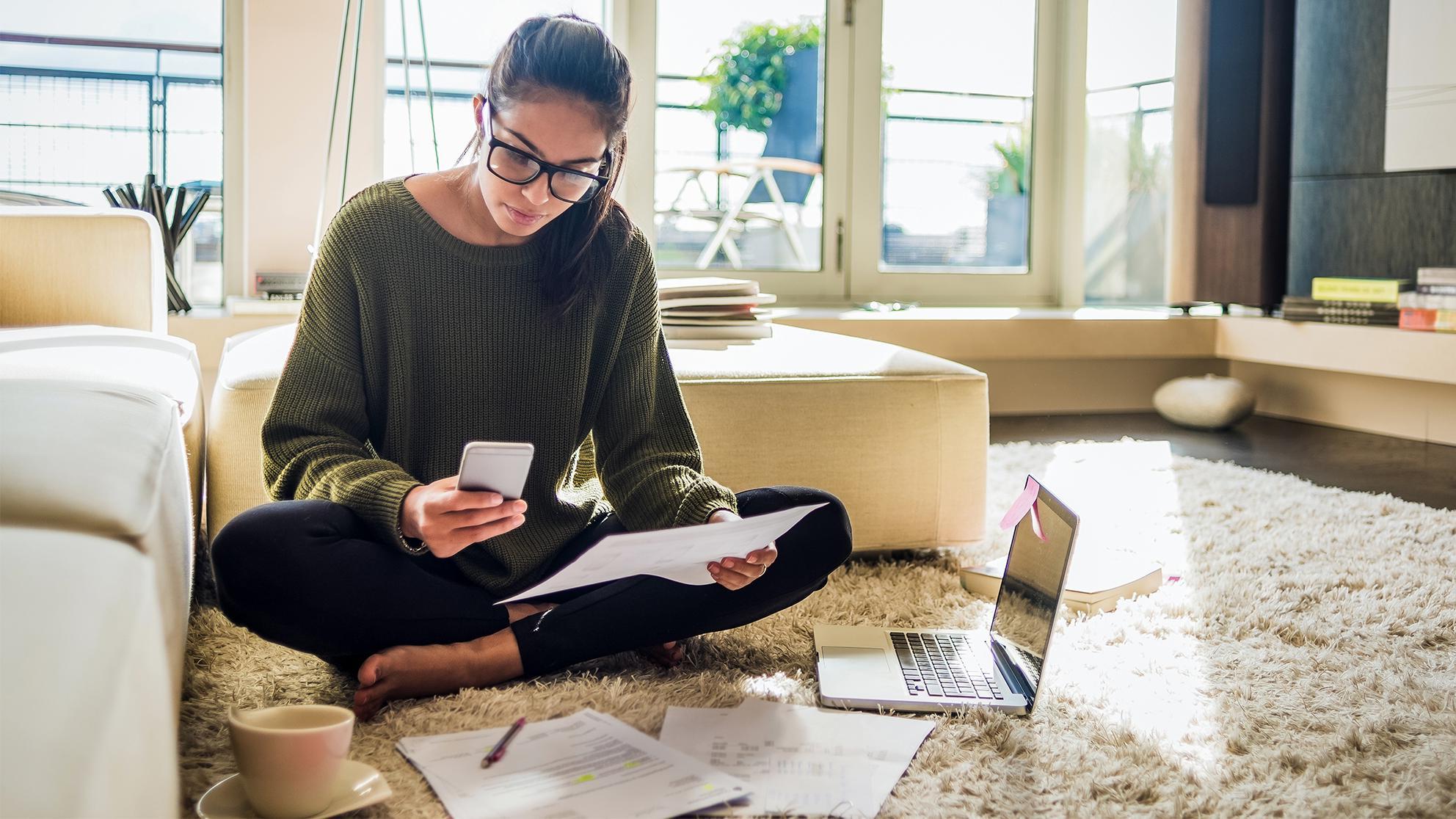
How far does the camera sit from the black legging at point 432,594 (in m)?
1.29

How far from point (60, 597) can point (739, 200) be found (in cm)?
395

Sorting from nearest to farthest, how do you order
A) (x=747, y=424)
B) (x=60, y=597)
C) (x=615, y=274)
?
(x=60, y=597), (x=615, y=274), (x=747, y=424)

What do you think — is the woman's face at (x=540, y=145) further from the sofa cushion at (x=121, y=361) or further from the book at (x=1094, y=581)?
the book at (x=1094, y=581)

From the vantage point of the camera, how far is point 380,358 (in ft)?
4.75

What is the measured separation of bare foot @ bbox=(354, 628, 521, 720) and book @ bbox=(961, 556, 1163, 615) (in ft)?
2.71

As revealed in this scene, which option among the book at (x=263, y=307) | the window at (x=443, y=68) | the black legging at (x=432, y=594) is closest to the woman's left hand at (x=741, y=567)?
the black legging at (x=432, y=594)

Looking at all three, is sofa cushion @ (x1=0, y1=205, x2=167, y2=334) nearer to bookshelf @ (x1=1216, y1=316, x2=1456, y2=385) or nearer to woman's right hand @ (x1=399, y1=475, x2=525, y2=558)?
woman's right hand @ (x1=399, y1=475, x2=525, y2=558)

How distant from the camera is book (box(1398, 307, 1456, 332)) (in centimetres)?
347

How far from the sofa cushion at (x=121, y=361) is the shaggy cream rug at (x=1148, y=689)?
30 cm

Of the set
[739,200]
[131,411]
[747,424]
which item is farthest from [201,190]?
[131,411]

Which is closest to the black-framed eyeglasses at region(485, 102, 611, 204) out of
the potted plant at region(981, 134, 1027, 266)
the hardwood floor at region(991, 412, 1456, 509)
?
the hardwood floor at region(991, 412, 1456, 509)

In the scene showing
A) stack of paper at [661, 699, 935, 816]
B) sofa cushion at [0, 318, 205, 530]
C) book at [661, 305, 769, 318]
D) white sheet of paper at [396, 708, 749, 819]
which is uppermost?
book at [661, 305, 769, 318]

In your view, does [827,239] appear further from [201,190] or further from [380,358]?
[380,358]

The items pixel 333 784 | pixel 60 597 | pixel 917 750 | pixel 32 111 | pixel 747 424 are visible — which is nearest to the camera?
pixel 60 597
